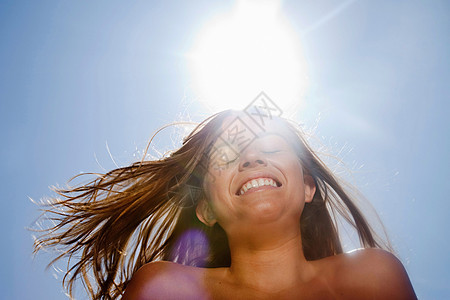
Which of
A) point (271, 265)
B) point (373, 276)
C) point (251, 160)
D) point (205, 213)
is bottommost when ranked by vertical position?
point (373, 276)

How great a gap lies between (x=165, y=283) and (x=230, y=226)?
726mm

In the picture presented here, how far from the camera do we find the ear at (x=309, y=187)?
3.86 meters

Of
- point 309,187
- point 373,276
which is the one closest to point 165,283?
point 373,276

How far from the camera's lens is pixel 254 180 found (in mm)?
3217

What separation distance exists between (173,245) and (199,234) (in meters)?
0.32

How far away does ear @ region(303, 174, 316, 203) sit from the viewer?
3.86 metres

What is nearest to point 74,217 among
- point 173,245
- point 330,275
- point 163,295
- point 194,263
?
point 173,245

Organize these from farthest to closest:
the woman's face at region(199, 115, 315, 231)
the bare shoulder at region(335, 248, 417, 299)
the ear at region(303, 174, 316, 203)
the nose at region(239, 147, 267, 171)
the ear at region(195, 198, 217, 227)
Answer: the ear at region(303, 174, 316, 203)
the ear at region(195, 198, 217, 227)
the nose at region(239, 147, 267, 171)
the woman's face at region(199, 115, 315, 231)
the bare shoulder at region(335, 248, 417, 299)

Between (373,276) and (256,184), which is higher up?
(256,184)

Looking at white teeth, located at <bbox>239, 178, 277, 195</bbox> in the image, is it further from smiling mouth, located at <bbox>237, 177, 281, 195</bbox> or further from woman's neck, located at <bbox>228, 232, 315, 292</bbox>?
woman's neck, located at <bbox>228, 232, 315, 292</bbox>

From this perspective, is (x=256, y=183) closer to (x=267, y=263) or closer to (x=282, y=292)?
(x=267, y=263)

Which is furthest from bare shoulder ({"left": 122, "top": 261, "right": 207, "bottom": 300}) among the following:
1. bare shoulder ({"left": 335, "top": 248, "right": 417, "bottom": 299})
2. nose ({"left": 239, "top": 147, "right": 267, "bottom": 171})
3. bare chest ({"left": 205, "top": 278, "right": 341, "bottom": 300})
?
bare shoulder ({"left": 335, "top": 248, "right": 417, "bottom": 299})

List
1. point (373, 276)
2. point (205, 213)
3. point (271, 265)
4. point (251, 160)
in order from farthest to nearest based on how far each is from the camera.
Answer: point (205, 213)
point (251, 160)
point (271, 265)
point (373, 276)

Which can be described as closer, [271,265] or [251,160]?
[271,265]
